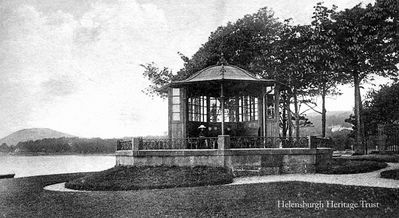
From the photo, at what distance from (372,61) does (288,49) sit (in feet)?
18.8

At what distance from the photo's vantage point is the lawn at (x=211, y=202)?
9633mm

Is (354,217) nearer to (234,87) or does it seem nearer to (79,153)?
(234,87)

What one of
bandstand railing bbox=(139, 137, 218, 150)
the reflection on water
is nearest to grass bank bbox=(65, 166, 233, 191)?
bandstand railing bbox=(139, 137, 218, 150)

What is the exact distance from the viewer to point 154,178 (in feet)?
51.4

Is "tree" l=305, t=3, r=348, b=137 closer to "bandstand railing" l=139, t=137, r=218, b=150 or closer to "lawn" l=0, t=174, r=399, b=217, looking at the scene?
"bandstand railing" l=139, t=137, r=218, b=150

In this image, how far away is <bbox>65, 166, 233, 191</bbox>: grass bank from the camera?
14836 mm

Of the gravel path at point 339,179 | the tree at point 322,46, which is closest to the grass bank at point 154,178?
the gravel path at point 339,179

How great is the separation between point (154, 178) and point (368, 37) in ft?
55.9

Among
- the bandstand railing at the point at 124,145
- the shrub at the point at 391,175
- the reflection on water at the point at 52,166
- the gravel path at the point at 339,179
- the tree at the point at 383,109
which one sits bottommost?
the reflection on water at the point at 52,166

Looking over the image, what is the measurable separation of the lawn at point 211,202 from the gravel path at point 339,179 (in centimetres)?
131

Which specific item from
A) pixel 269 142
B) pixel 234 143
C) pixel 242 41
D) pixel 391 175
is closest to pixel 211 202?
pixel 391 175

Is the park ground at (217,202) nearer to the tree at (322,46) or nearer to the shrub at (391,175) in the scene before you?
the shrub at (391,175)

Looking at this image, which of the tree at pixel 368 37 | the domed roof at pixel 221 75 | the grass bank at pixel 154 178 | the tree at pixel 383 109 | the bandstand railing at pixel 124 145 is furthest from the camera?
the tree at pixel 383 109

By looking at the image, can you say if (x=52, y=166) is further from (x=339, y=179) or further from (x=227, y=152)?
(x=339, y=179)
